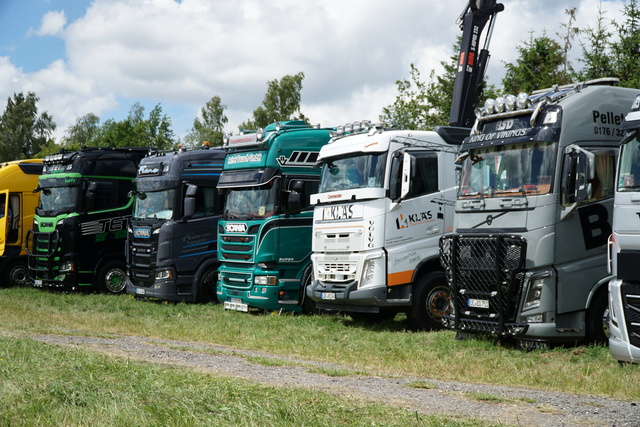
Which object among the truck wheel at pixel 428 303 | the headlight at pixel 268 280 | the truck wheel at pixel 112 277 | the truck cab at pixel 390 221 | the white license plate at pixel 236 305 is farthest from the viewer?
the truck wheel at pixel 112 277

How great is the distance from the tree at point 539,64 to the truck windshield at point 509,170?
16095 millimetres

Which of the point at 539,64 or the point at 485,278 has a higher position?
the point at 539,64

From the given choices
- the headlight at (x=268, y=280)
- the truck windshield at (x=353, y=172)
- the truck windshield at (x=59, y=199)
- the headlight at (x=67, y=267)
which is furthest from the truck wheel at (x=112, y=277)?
Result: the truck windshield at (x=353, y=172)

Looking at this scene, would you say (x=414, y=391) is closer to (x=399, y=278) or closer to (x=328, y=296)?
(x=399, y=278)

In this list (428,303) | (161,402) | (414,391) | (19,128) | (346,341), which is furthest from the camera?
(19,128)

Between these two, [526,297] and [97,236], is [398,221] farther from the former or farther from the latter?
[97,236]

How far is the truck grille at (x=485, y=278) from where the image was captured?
37.8 feet

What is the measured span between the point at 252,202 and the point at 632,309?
9.22 meters

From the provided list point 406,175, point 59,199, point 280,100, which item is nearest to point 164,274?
point 59,199

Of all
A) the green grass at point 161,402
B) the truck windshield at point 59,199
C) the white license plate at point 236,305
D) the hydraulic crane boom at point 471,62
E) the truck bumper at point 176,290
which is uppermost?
the hydraulic crane boom at point 471,62

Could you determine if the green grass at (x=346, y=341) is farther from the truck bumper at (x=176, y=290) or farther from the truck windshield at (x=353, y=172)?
the truck windshield at (x=353, y=172)

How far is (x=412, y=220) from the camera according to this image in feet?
46.3

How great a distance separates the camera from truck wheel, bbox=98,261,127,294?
2256cm

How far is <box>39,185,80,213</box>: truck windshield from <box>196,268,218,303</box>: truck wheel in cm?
515
